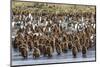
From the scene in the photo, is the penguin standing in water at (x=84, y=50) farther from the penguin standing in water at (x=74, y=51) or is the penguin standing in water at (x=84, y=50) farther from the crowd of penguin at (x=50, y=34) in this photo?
the penguin standing in water at (x=74, y=51)

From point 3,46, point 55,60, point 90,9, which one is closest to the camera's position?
point 3,46

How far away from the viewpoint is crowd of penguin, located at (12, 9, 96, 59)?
8.81ft

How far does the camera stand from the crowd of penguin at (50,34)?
8.81 ft

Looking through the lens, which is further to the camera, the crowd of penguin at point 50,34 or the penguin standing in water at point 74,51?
the penguin standing in water at point 74,51

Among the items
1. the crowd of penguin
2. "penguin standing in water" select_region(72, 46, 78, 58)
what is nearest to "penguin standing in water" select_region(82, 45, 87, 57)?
the crowd of penguin

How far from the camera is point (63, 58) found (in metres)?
2.88

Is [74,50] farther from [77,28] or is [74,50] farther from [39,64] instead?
[39,64]

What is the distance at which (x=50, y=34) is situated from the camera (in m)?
2.83

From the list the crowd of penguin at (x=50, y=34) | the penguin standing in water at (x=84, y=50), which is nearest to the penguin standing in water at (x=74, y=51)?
the crowd of penguin at (x=50, y=34)

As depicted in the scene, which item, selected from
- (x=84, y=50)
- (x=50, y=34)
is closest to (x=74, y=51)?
(x=84, y=50)

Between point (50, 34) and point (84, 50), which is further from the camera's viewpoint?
point (84, 50)

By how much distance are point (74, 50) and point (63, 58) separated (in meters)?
0.18

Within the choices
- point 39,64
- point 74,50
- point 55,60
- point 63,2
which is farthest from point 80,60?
point 63,2

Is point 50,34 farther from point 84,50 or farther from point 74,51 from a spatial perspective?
point 84,50
